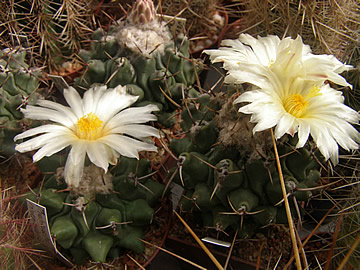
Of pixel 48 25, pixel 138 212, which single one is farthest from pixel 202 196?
pixel 48 25

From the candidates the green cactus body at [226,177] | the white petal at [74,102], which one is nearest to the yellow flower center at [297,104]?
the green cactus body at [226,177]

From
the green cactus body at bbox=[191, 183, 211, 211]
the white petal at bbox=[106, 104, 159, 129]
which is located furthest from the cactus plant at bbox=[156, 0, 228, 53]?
the green cactus body at bbox=[191, 183, 211, 211]

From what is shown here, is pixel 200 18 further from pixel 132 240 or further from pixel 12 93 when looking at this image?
pixel 132 240

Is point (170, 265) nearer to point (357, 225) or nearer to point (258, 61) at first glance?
point (357, 225)

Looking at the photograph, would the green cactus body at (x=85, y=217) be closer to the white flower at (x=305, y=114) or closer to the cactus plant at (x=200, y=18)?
the white flower at (x=305, y=114)

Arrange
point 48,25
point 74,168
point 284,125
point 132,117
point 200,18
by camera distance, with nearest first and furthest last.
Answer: point 284,125
point 74,168
point 132,117
point 48,25
point 200,18

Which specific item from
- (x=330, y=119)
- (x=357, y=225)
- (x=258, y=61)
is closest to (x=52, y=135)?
(x=258, y=61)
